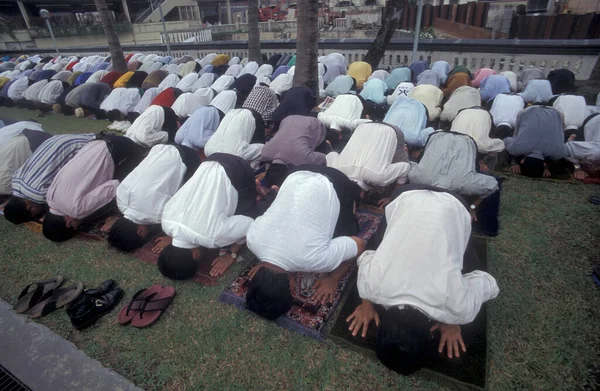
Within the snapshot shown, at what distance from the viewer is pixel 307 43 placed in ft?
20.5

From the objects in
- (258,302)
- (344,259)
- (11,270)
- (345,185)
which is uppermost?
(345,185)

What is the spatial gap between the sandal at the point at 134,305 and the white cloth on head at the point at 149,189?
778 mm

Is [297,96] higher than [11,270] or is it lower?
higher

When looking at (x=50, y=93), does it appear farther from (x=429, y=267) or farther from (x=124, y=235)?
(x=429, y=267)

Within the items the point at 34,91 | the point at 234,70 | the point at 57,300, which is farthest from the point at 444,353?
the point at 34,91

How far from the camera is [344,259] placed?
2.71 metres

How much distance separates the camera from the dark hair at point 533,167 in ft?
14.2

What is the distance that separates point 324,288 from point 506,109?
15.4ft

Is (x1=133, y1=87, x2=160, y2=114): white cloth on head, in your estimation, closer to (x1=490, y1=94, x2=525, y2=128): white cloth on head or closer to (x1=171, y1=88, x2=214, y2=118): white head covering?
(x1=171, y1=88, x2=214, y2=118): white head covering

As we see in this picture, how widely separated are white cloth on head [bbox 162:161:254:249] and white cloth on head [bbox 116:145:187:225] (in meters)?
0.43

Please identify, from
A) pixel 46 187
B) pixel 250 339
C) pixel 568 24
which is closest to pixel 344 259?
pixel 250 339

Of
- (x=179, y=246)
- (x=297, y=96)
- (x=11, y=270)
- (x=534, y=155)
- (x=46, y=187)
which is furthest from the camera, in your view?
(x=297, y=96)

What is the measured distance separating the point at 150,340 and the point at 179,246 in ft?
2.58

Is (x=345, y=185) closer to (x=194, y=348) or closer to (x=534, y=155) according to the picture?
(x=194, y=348)
